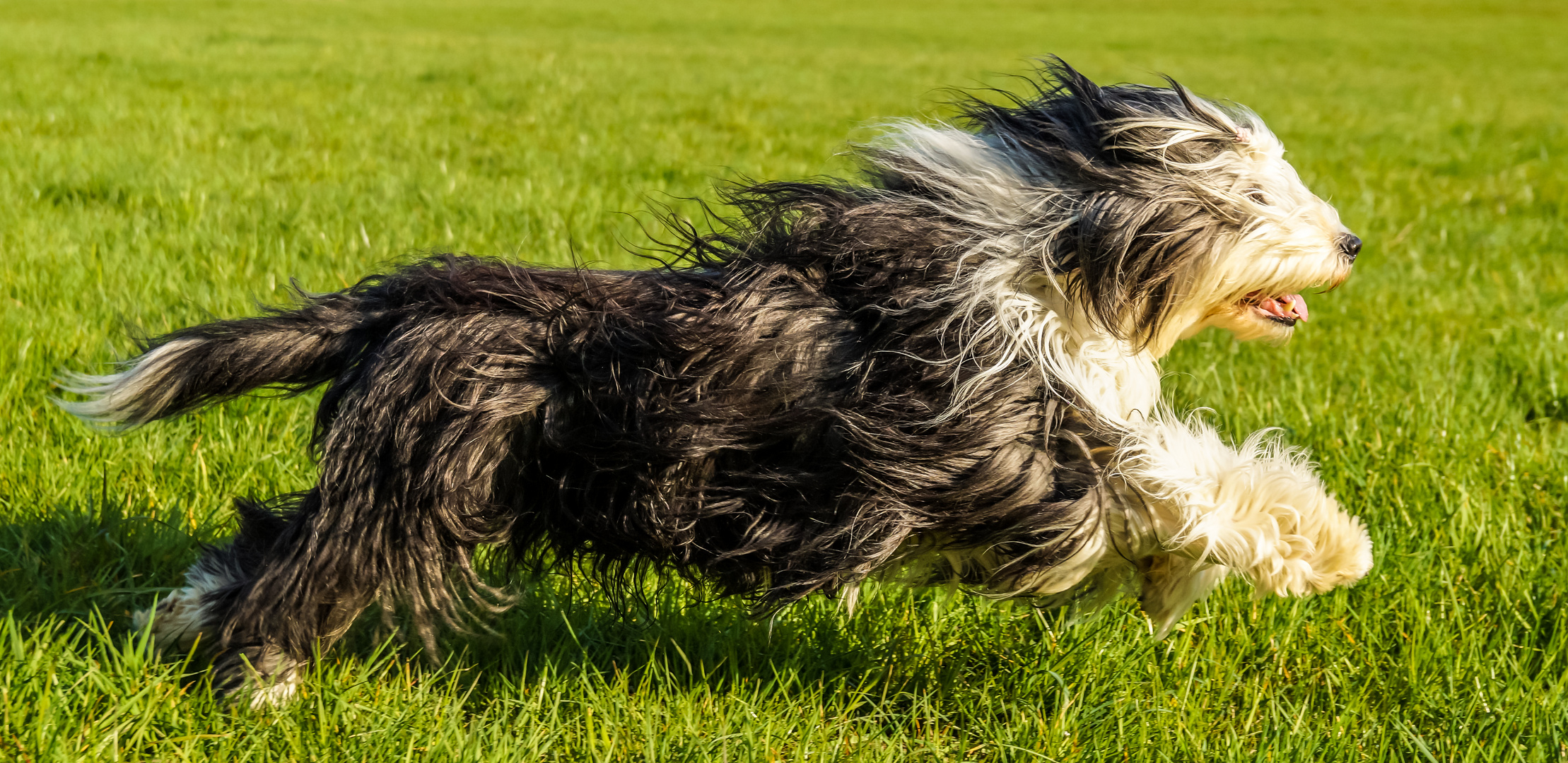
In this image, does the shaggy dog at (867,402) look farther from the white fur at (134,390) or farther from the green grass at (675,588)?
the green grass at (675,588)

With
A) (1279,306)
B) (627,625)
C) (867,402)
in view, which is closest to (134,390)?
(627,625)

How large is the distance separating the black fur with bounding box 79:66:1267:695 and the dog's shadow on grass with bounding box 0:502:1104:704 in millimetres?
424

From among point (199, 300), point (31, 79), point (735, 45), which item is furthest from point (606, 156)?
point (735, 45)

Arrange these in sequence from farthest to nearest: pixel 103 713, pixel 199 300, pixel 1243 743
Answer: pixel 199 300 < pixel 1243 743 < pixel 103 713

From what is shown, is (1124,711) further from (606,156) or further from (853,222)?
(606,156)

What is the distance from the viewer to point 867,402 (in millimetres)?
2291

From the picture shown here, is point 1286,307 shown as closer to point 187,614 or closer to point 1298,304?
point 1298,304

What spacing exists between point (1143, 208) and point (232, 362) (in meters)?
1.88

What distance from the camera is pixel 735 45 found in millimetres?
26891

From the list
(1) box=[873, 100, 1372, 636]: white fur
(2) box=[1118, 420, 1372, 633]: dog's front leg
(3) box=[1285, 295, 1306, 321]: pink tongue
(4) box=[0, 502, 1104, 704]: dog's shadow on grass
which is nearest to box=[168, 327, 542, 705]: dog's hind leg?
(4) box=[0, 502, 1104, 704]: dog's shadow on grass

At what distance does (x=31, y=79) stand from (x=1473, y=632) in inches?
476

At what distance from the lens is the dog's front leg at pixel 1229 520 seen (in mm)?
2287

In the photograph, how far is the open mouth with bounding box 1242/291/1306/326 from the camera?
2.52 metres

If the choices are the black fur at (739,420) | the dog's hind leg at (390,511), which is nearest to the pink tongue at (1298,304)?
the black fur at (739,420)
